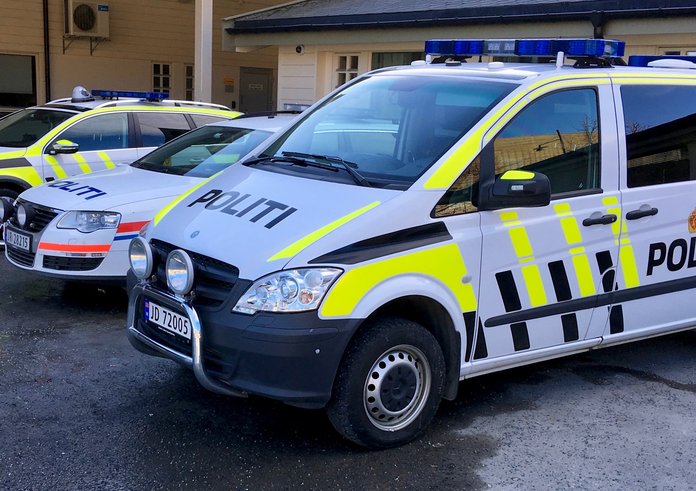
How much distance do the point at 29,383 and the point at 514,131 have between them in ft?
9.86

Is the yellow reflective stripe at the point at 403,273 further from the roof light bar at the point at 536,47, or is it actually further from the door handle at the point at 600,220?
the roof light bar at the point at 536,47

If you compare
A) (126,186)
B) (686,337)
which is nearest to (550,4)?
(686,337)

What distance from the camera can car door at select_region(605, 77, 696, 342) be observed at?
4320 millimetres

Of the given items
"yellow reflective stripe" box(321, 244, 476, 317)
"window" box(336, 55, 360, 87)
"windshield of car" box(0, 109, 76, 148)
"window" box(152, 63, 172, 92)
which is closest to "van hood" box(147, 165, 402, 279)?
"yellow reflective stripe" box(321, 244, 476, 317)

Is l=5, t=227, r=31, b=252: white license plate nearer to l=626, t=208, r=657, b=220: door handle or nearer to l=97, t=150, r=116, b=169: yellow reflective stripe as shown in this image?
l=97, t=150, r=116, b=169: yellow reflective stripe

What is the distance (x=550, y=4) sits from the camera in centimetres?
937

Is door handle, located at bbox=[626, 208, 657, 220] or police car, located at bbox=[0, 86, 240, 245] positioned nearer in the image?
door handle, located at bbox=[626, 208, 657, 220]

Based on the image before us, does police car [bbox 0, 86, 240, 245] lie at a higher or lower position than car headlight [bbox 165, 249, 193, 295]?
higher

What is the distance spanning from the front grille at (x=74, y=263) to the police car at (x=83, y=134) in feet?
6.60

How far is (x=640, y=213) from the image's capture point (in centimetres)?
430

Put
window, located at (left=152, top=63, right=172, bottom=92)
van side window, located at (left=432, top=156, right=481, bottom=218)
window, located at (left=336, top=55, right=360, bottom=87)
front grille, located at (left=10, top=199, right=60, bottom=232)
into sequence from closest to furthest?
van side window, located at (left=432, top=156, right=481, bottom=218) → front grille, located at (left=10, top=199, right=60, bottom=232) → window, located at (left=336, top=55, right=360, bottom=87) → window, located at (left=152, top=63, right=172, bottom=92)

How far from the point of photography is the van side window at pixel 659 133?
4348 mm

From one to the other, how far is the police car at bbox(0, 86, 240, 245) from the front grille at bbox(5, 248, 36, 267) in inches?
61.5

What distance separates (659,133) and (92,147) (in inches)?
209
